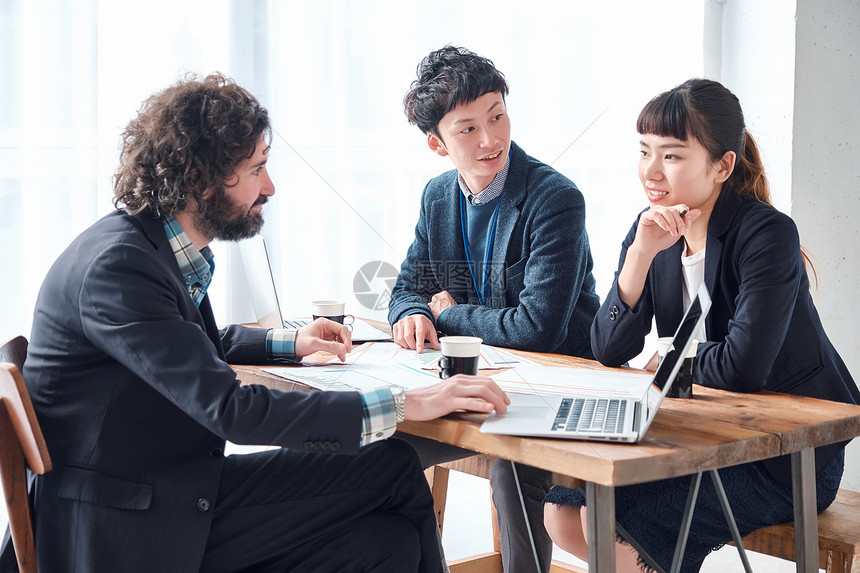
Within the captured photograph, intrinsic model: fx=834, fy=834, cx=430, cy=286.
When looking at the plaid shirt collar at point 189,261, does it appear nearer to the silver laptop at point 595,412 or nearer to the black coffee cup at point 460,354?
the black coffee cup at point 460,354

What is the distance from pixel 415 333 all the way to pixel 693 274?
2.07ft

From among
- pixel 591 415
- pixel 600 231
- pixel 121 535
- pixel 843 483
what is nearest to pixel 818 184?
pixel 600 231

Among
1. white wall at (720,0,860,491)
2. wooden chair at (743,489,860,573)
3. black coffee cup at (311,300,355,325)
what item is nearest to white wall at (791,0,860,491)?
white wall at (720,0,860,491)

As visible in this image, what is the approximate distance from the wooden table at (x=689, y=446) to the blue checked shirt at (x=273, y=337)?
8 cm

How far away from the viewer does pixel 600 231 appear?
3.64 metres

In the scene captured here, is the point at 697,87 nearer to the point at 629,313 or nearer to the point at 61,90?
the point at 629,313

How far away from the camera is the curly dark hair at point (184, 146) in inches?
55.7

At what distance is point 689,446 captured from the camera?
1.12 m

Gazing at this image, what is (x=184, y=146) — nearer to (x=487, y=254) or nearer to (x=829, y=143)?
(x=487, y=254)

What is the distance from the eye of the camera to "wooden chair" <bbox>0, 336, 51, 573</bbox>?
118cm

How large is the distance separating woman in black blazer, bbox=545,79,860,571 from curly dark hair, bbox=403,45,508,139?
506 mm

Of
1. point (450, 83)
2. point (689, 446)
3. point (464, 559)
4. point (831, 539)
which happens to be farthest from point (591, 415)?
point (464, 559)

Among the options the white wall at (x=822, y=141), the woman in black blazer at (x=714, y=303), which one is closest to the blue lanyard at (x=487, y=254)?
the woman in black blazer at (x=714, y=303)

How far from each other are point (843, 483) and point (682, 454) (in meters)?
2.53
